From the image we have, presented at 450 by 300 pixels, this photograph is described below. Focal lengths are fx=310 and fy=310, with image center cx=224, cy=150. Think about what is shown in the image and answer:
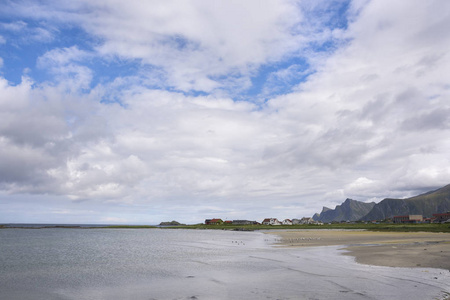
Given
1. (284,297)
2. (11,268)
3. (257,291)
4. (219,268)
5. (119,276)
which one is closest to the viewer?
(284,297)

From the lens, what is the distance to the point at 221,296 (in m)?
22.0

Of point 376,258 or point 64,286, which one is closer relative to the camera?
point 64,286

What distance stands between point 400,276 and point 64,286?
2909 cm

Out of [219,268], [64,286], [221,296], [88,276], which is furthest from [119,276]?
[221,296]

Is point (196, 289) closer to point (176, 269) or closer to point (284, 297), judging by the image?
point (284, 297)

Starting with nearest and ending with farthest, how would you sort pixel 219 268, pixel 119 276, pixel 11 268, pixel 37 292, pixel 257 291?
pixel 257 291
pixel 37 292
pixel 119 276
pixel 219 268
pixel 11 268

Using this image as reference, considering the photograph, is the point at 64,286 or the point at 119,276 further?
the point at 119,276

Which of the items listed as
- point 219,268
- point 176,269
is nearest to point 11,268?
point 176,269

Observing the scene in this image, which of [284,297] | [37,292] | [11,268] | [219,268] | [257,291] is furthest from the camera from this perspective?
[11,268]

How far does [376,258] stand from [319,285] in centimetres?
1897

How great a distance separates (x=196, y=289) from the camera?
24.2 metres

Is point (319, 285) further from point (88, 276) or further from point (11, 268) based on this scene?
point (11, 268)

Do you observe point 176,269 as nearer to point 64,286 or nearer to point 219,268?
point 219,268

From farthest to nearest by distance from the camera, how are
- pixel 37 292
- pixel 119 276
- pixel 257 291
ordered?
pixel 119 276, pixel 37 292, pixel 257 291
